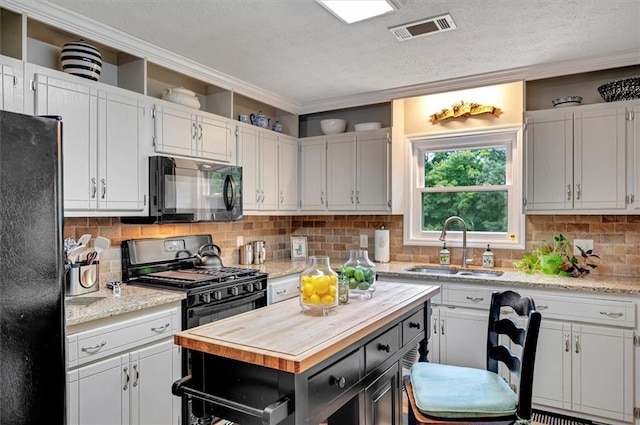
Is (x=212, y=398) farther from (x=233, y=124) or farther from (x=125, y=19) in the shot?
(x=233, y=124)

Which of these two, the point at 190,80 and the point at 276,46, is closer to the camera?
the point at 276,46

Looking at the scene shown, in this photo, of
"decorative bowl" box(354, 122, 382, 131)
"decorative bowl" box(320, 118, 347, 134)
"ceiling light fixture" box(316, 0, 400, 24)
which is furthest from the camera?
"decorative bowl" box(320, 118, 347, 134)

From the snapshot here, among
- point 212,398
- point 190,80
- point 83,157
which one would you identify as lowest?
point 212,398

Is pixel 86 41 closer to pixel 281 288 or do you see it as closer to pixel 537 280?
pixel 281 288

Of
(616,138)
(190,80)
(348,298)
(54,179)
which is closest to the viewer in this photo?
(54,179)

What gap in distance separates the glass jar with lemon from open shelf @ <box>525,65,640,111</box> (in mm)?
2560

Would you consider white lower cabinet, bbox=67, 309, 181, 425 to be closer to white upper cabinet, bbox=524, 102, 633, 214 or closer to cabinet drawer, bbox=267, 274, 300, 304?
cabinet drawer, bbox=267, 274, 300, 304

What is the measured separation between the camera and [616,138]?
2.89m

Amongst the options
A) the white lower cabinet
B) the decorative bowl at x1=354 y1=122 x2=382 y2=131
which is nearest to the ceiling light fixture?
the decorative bowl at x1=354 y1=122 x2=382 y2=131

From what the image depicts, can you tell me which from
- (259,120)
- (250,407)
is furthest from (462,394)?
(259,120)

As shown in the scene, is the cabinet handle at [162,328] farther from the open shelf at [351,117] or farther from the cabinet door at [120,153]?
the open shelf at [351,117]

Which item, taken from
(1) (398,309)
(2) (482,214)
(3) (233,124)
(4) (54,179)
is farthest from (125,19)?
(2) (482,214)

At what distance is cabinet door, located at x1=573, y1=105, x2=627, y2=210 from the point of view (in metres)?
2.88

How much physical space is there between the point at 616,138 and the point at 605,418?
1.88 meters
